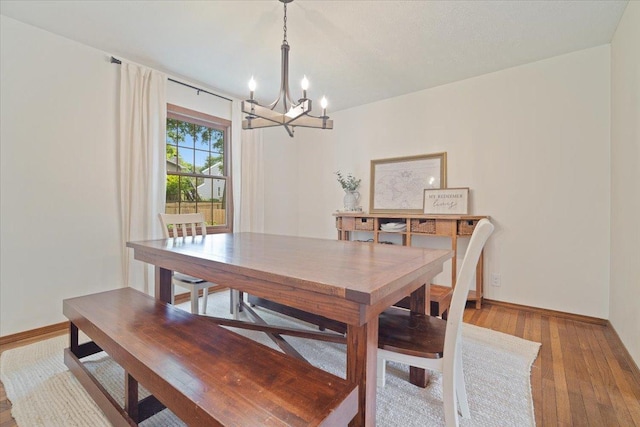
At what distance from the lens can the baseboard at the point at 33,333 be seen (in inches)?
84.9

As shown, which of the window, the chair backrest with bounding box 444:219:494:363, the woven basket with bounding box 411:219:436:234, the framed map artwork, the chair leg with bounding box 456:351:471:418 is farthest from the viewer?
the framed map artwork

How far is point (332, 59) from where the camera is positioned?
9.18 feet

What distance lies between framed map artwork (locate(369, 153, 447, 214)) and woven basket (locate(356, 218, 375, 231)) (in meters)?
0.35

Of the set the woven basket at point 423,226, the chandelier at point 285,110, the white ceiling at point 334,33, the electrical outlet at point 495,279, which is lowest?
the electrical outlet at point 495,279

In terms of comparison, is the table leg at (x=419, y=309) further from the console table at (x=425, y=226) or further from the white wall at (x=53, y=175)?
the white wall at (x=53, y=175)

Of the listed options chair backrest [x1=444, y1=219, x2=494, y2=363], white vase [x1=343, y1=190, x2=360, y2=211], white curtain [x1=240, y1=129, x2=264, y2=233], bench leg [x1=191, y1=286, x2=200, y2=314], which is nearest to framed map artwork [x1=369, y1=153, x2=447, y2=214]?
white vase [x1=343, y1=190, x2=360, y2=211]

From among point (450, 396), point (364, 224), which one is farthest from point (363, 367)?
point (364, 224)

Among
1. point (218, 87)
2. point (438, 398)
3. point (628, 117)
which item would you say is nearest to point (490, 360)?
point (438, 398)

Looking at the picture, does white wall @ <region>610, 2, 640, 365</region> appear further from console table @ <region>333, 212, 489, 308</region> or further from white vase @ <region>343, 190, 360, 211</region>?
white vase @ <region>343, 190, 360, 211</region>

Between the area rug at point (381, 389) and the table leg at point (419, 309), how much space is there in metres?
0.04

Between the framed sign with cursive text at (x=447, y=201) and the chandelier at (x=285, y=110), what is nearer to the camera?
the chandelier at (x=285, y=110)

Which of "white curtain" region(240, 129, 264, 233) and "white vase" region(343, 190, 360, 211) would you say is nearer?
"white curtain" region(240, 129, 264, 233)

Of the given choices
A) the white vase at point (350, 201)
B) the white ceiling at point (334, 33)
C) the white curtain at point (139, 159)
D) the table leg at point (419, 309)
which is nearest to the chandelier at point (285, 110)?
the white ceiling at point (334, 33)

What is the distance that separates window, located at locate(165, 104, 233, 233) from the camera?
3295mm
